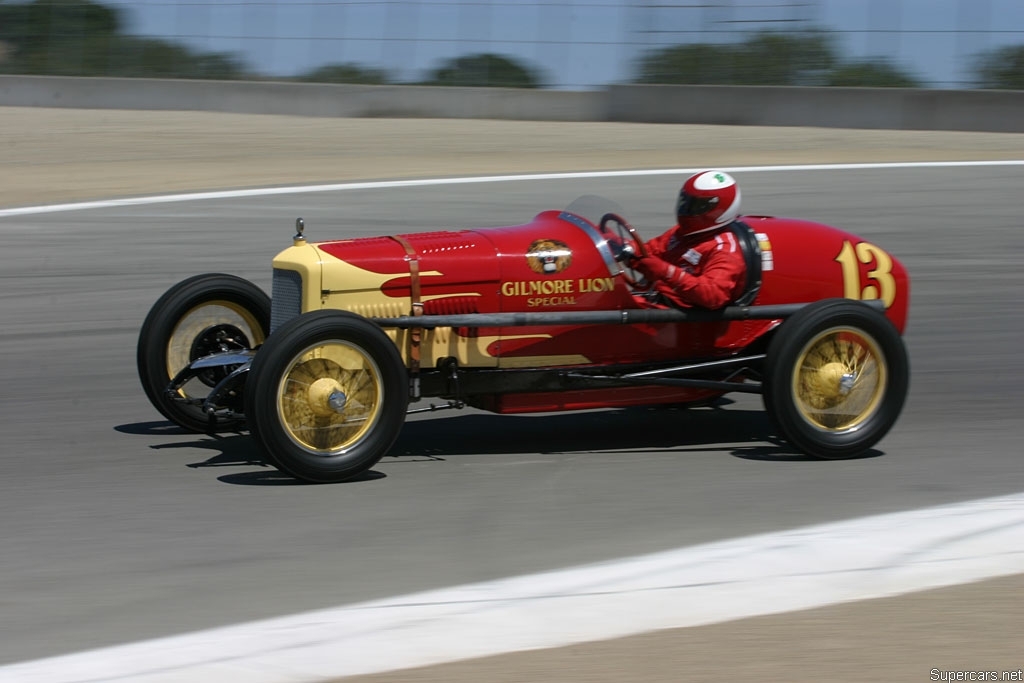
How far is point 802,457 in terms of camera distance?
654cm

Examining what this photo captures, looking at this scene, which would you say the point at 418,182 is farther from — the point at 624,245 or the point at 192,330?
the point at 624,245

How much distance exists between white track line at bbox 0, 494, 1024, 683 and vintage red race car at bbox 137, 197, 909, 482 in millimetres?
1156

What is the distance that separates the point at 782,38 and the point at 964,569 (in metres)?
21.6

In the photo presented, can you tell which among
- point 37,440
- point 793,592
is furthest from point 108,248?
point 793,592

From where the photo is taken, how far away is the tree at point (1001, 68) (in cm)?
2367

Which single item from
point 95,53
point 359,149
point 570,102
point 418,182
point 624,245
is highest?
point 95,53

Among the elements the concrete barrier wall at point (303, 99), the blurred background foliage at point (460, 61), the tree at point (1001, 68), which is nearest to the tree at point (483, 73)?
the blurred background foliage at point (460, 61)

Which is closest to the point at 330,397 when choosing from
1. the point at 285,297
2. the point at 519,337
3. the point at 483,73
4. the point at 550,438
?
the point at 285,297

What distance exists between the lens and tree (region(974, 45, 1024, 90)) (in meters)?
23.7

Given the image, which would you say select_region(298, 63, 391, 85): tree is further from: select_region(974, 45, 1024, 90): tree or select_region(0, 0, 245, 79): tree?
select_region(974, 45, 1024, 90): tree

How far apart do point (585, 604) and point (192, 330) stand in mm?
3182

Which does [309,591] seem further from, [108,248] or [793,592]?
[108,248]

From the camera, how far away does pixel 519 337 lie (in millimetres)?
6566

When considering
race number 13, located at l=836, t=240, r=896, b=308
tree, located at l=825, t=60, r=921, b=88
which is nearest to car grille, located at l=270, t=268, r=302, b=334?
race number 13, located at l=836, t=240, r=896, b=308
